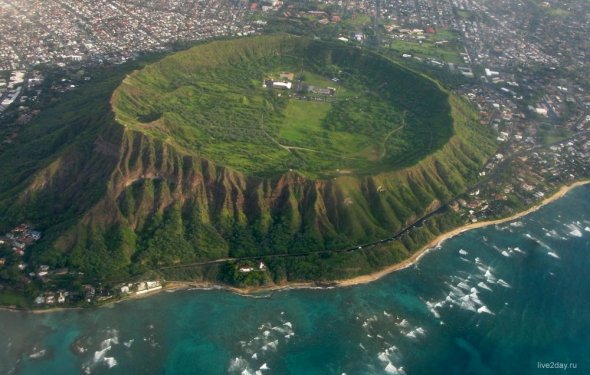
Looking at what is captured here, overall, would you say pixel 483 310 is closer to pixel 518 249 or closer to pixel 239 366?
pixel 518 249

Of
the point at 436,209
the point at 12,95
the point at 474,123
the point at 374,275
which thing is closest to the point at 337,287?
the point at 374,275

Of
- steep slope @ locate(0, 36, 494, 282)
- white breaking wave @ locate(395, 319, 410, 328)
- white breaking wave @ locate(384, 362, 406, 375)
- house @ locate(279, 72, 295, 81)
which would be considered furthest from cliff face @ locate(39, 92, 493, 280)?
house @ locate(279, 72, 295, 81)

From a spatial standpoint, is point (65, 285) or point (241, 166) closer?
point (65, 285)

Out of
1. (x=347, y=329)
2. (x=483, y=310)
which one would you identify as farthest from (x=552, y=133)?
(x=347, y=329)

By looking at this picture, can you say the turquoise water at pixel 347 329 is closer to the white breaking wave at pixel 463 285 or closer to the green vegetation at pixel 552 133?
the white breaking wave at pixel 463 285

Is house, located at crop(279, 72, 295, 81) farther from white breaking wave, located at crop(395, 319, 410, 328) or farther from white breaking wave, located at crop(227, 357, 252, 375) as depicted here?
white breaking wave, located at crop(227, 357, 252, 375)

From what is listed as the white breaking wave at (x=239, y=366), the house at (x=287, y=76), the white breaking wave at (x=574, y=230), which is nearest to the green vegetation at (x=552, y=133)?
the white breaking wave at (x=574, y=230)

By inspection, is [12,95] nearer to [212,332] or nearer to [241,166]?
[241,166]

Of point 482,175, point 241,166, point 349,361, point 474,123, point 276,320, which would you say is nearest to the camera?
point 349,361
